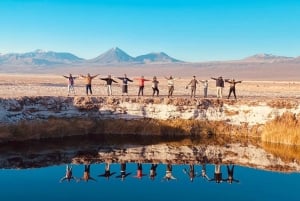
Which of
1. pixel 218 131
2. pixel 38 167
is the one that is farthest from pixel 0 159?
pixel 218 131

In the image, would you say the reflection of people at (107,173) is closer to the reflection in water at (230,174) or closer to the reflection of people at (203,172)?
the reflection of people at (203,172)

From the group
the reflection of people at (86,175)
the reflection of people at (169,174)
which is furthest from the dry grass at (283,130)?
the reflection of people at (86,175)

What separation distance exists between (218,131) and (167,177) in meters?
10.8

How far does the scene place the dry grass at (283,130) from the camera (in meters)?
32.2

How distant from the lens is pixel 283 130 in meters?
32.8

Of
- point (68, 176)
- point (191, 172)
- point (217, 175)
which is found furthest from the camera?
point (191, 172)

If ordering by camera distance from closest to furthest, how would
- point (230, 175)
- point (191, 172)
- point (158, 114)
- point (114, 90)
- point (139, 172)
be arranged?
point (230, 175), point (139, 172), point (191, 172), point (158, 114), point (114, 90)

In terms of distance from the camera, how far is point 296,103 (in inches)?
1331

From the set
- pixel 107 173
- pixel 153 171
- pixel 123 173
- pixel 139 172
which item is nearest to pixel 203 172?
pixel 153 171

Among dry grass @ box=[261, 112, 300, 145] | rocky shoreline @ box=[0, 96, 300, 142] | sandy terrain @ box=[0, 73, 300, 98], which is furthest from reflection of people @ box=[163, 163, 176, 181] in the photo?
sandy terrain @ box=[0, 73, 300, 98]

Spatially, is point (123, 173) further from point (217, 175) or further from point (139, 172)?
point (217, 175)

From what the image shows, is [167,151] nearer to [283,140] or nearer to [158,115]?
[158,115]

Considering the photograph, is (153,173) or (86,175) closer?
(86,175)

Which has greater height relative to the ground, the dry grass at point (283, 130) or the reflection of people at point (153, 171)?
the dry grass at point (283, 130)
